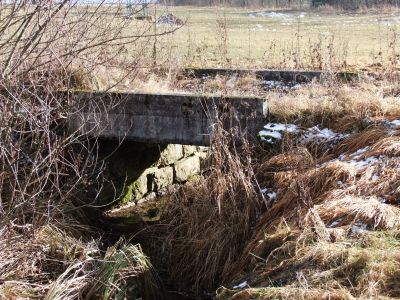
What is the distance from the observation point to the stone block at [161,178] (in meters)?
8.78

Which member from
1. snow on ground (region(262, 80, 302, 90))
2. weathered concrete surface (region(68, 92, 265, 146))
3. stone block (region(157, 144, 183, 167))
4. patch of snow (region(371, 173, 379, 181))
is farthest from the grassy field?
patch of snow (region(371, 173, 379, 181))

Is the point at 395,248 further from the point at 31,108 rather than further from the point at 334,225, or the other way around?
the point at 31,108

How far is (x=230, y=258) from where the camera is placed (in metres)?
5.33

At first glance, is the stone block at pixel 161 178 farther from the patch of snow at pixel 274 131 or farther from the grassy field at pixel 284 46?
the patch of snow at pixel 274 131

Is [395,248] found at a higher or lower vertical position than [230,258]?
higher

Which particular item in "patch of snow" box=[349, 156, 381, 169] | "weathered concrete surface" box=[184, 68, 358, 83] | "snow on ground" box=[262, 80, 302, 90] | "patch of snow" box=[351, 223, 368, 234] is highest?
"weathered concrete surface" box=[184, 68, 358, 83]

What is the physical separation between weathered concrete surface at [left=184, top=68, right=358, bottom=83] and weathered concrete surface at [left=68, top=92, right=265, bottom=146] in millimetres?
2311

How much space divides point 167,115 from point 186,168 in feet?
8.46

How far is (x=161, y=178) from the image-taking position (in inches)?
349

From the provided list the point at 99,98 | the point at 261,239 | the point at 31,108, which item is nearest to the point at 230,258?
the point at 261,239

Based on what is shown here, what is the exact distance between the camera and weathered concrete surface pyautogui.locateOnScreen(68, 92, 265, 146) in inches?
253

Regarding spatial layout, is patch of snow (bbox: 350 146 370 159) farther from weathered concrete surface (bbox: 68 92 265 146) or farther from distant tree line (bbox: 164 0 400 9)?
distant tree line (bbox: 164 0 400 9)

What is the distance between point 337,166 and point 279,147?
95 centimetres

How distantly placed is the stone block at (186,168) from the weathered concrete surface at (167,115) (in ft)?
6.91
